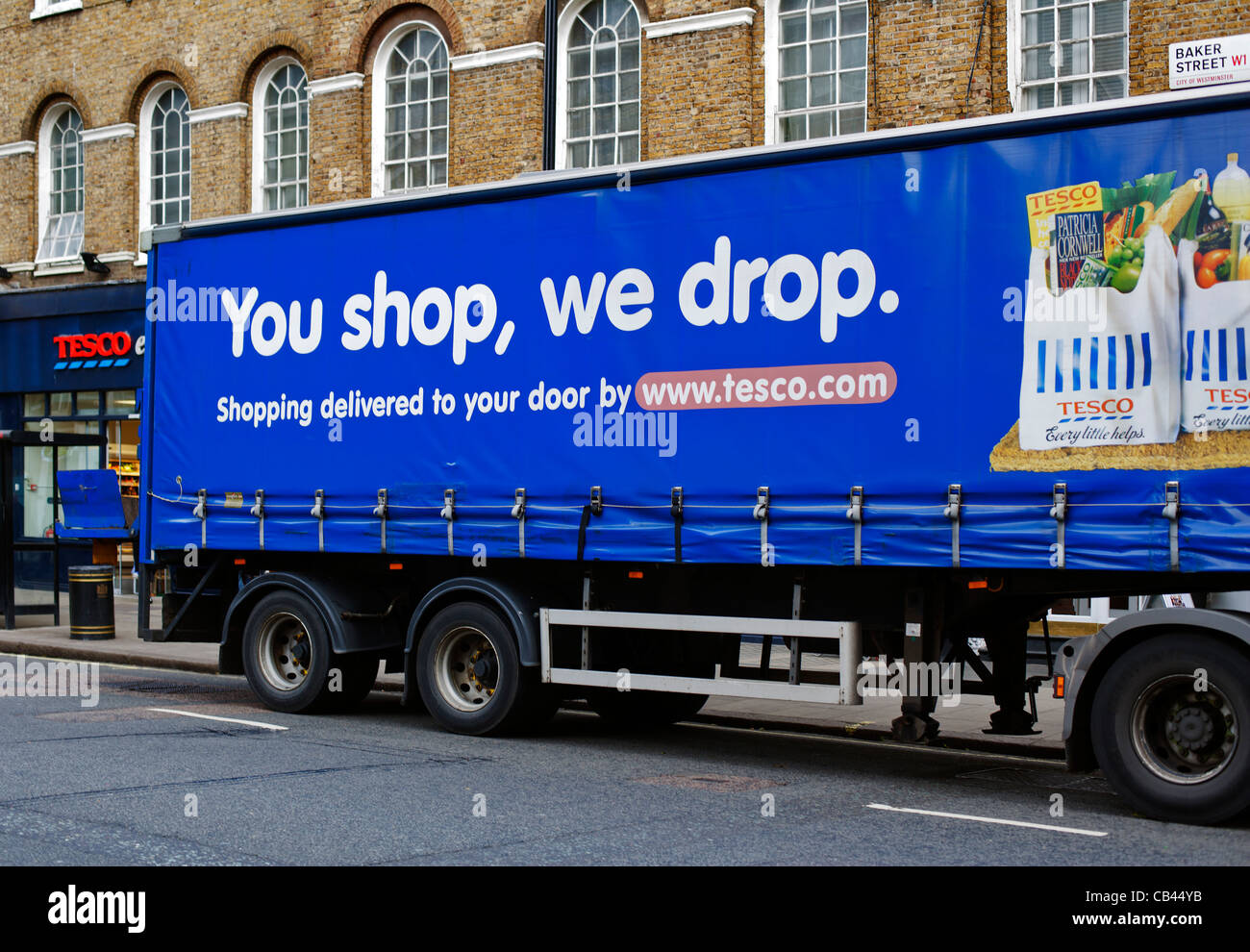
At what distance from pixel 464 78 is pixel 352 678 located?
11.6m

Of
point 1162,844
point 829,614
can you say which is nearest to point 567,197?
point 829,614

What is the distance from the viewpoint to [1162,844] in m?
7.51

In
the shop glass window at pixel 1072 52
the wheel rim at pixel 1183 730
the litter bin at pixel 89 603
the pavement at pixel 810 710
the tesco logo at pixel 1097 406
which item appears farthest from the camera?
the litter bin at pixel 89 603

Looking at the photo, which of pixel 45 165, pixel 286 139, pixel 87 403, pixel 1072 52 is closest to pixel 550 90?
pixel 1072 52

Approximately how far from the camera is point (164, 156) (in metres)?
25.0

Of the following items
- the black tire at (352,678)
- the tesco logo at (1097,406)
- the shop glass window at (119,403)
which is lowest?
the black tire at (352,678)

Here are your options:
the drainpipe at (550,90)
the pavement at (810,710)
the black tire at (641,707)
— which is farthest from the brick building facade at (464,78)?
the black tire at (641,707)

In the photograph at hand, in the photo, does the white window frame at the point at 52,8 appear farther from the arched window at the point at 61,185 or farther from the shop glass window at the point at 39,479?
Answer: the shop glass window at the point at 39,479

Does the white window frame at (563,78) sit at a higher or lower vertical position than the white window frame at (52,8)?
lower

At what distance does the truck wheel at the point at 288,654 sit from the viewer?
11773 mm

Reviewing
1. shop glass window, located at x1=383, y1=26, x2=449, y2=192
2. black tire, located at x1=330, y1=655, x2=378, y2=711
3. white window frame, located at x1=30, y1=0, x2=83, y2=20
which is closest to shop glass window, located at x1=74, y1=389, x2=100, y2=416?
white window frame, located at x1=30, y1=0, x2=83, y2=20

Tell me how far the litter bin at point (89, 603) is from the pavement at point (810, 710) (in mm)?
332

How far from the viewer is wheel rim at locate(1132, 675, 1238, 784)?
7.91 meters

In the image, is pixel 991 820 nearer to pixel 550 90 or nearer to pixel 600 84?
pixel 550 90
